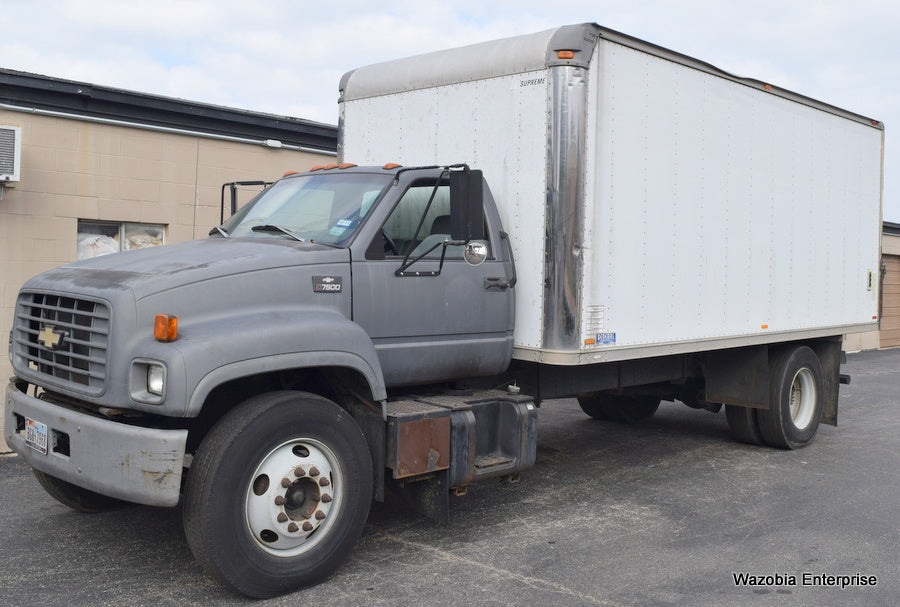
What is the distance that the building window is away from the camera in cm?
923

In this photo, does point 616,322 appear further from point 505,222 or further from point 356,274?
point 356,274

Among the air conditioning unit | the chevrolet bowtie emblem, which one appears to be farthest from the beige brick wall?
the chevrolet bowtie emblem

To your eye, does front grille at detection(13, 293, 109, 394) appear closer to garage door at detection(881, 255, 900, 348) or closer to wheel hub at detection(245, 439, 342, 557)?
wheel hub at detection(245, 439, 342, 557)

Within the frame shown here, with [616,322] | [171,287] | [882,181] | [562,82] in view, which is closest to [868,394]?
[882,181]

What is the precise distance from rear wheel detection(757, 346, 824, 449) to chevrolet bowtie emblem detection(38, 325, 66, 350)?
655 centimetres

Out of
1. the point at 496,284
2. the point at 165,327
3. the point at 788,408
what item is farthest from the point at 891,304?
the point at 165,327

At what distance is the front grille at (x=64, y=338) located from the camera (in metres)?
4.54

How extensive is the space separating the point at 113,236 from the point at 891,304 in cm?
2074

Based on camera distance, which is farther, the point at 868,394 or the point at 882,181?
the point at 868,394

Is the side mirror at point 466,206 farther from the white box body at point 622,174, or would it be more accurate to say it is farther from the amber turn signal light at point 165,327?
the amber turn signal light at point 165,327

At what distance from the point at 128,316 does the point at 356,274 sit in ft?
4.58

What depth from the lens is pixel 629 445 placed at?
8.93 meters

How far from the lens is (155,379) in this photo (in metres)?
4.34

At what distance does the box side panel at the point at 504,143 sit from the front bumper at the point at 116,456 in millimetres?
2715
